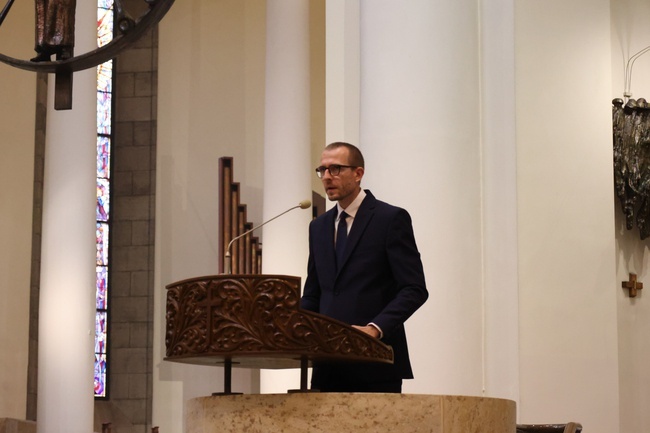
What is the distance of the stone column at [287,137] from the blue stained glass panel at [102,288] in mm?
4289

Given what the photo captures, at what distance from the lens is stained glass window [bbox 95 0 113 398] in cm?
1502

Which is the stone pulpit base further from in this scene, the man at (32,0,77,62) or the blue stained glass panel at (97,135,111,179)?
the blue stained glass panel at (97,135,111,179)

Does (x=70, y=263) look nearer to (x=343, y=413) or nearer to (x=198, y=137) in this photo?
(x=198, y=137)

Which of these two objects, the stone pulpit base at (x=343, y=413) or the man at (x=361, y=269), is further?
the man at (x=361, y=269)

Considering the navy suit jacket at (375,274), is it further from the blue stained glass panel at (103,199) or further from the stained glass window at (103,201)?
the blue stained glass panel at (103,199)

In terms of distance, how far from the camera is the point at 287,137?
1151cm

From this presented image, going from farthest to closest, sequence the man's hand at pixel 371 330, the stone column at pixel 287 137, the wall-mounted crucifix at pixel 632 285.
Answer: the stone column at pixel 287 137, the wall-mounted crucifix at pixel 632 285, the man's hand at pixel 371 330

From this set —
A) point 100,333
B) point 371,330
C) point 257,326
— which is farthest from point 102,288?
point 257,326

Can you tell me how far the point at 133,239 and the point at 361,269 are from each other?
10817 mm

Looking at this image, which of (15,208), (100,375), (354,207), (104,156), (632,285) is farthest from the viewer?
(104,156)

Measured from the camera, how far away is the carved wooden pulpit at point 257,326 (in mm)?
4078

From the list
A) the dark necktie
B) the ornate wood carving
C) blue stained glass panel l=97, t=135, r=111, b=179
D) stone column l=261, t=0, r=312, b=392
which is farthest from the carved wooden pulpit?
blue stained glass panel l=97, t=135, r=111, b=179

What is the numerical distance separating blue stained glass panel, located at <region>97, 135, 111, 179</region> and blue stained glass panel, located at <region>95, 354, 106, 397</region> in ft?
7.45

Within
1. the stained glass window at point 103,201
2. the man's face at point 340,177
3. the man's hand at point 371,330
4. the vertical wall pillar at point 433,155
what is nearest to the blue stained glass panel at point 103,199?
the stained glass window at point 103,201
